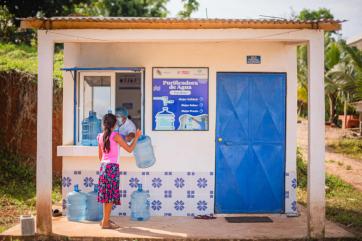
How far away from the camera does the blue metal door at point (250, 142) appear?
8953mm

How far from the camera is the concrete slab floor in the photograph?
291 inches

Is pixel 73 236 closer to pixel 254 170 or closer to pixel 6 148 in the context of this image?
pixel 254 170

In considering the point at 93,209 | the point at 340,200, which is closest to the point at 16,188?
the point at 93,209

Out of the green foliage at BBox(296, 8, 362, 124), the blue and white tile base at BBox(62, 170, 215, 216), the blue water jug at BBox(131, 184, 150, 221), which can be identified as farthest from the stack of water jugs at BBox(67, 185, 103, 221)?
the green foliage at BBox(296, 8, 362, 124)

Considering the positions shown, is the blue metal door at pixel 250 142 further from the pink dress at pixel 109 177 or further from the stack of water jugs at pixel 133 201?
the pink dress at pixel 109 177

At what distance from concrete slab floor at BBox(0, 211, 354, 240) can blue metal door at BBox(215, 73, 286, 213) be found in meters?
0.50

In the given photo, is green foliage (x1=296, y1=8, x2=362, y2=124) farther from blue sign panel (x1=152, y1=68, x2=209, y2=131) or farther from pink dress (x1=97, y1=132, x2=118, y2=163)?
pink dress (x1=97, y1=132, x2=118, y2=163)

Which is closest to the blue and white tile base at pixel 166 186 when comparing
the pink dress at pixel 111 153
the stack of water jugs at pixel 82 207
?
the stack of water jugs at pixel 82 207

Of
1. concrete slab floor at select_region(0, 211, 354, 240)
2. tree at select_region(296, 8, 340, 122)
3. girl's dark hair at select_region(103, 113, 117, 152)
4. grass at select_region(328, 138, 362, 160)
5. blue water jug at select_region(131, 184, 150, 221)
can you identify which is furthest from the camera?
tree at select_region(296, 8, 340, 122)

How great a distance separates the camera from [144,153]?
8688 millimetres

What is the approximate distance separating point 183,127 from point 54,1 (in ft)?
46.8

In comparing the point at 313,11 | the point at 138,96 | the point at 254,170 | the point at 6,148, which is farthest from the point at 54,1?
the point at 313,11

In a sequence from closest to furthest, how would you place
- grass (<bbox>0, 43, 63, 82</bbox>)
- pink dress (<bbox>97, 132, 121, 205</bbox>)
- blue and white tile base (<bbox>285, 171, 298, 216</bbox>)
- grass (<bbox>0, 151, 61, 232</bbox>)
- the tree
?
pink dress (<bbox>97, 132, 121, 205</bbox>), blue and white tile base (<bbox>285, 171, 298, 216</bbox>), grass (<bbox>0, 151, 61, 232</bbox>), grass (<bbox>0, 43, 63, 82</bbox>), the tree

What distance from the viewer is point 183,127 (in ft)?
29.3
